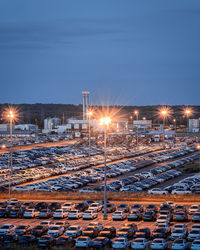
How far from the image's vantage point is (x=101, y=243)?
1625 centimetres

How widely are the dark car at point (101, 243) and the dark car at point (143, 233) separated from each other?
4.12ft

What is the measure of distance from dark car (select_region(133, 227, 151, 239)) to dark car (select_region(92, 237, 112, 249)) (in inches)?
49.5

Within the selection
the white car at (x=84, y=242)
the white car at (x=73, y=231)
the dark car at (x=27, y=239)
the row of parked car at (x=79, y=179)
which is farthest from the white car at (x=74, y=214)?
the row of parked car at (x=79, y=179)

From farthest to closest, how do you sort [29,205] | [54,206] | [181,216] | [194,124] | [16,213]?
[194,124]
[29,205]
[54,206]
[16,213]
[181,216]

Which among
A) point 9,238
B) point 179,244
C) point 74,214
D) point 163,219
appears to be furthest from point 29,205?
point 179,244

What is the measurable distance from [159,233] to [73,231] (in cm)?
353

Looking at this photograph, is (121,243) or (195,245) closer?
(195,245)

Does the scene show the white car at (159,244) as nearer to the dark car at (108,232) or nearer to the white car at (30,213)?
the dark car at (108,232)

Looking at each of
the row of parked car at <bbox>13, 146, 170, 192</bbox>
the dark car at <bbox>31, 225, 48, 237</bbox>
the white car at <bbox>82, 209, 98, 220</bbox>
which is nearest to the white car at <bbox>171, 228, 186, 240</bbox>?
the white car at <bbox>82, 209, 98, 220</bbox>

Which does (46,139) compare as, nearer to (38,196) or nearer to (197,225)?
(38,196)

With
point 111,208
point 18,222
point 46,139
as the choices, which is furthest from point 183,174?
point 46,139

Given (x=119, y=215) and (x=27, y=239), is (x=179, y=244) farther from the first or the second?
(x=27, y=239)

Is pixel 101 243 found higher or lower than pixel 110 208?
lower

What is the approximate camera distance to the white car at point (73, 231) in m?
18.0
